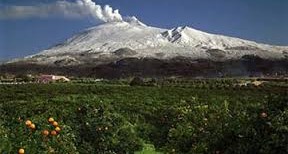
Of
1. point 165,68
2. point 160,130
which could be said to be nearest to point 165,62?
point 165,68

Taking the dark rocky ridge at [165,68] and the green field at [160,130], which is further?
the dark rocky ridge at [165,68]

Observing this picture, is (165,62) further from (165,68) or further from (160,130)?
(160,130)

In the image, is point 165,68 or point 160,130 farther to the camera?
point 165,68

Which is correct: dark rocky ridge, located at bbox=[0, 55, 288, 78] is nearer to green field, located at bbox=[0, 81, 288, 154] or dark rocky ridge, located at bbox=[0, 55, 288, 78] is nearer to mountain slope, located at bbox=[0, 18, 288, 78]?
mountain slope, located at bbox=[0, 18, 288, 78]

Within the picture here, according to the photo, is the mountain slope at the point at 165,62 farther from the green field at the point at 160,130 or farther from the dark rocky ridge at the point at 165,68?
the green field at the point at 160,130

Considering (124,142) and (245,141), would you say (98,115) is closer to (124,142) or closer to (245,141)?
(124,142)

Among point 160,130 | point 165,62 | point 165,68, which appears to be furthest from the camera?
point 165,62

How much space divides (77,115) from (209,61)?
A: 155 meters

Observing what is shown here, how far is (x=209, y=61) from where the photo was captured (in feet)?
→ 552

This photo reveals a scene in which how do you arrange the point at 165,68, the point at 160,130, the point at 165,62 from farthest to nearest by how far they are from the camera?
the point at 165,62 < the point at 165,68 < the point at 160,130

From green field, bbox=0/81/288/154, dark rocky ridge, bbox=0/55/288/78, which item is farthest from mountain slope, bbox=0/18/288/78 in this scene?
green field, bbox=0/81/288/154

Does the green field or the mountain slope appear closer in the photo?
the green field

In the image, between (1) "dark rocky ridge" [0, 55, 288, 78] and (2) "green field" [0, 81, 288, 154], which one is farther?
(1) "dark rocky ridge" [0, 55, 288, 78]

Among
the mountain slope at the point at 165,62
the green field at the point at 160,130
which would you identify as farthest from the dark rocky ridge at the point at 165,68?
the green field at the point at 160,130
